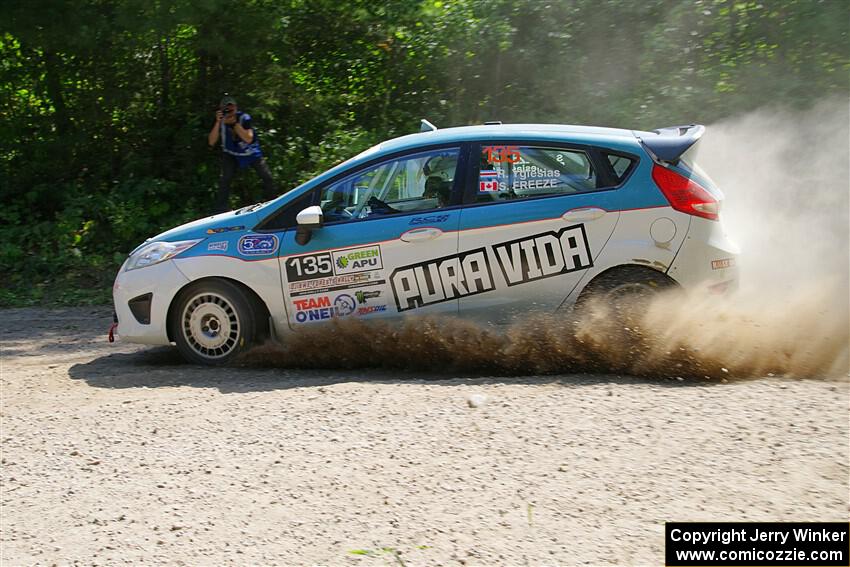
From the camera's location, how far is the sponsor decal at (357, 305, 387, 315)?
7.29 metres

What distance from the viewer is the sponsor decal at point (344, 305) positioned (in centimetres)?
733

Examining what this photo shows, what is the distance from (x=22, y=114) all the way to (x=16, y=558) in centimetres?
1069

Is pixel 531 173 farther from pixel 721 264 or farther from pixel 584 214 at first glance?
pixel 721 264

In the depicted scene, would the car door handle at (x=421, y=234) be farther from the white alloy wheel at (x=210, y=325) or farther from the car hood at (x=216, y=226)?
the white alloy wheel at (x=210, y=325)

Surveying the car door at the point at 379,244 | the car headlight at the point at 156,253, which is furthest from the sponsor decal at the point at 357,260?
the car headlight at the point at 156,253

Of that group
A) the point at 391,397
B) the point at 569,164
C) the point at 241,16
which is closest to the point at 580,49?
the point at 241,16

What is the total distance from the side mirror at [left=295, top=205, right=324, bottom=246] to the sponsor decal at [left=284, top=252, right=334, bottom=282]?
0.14m

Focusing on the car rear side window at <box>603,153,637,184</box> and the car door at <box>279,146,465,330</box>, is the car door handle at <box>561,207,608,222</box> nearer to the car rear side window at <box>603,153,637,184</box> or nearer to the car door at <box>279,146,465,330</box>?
the car rear side window at <box>603,153,637,184</box>

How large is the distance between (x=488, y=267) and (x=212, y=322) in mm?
2293

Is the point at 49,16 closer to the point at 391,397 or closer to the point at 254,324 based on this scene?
the point at 254,324

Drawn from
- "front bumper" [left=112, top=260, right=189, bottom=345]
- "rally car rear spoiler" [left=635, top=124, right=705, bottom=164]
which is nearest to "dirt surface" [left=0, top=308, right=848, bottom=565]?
"front bumper" [left=112, top=260, right=189, bottom=345]

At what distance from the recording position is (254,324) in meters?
7.47

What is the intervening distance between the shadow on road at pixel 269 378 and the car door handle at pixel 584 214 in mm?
1197

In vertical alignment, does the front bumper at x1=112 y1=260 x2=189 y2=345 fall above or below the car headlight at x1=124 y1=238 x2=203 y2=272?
below
